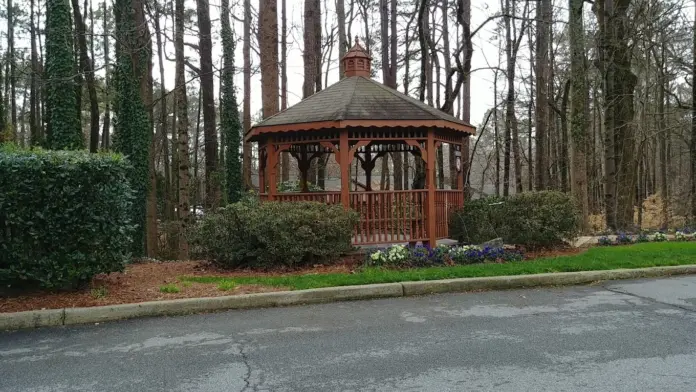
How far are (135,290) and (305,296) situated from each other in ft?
8.27

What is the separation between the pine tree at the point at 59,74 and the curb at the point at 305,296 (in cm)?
1292

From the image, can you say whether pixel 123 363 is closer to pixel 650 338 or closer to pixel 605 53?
pixel 650 338

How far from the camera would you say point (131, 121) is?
16.5 meters

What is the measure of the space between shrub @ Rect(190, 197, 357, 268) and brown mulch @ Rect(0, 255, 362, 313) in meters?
0.27

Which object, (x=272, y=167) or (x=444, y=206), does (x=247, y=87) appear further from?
(x=444, y=206)

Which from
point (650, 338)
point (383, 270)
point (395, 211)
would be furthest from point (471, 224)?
point (650, 338)

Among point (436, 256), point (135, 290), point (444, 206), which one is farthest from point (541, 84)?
point (135, 290)

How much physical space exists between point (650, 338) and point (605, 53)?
14.3m

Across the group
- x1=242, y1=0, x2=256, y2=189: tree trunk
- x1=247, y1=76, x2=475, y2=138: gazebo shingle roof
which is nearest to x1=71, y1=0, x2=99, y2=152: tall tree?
x1=242, y1=0, x2=256, y2=189: tree trunk

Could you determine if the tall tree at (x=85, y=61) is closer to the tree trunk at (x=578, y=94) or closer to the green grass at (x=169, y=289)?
the green grass at (x=169, y=289)

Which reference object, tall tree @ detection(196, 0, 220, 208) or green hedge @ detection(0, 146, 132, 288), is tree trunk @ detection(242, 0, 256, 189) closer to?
tall tree @ detection(196, 0, 220, 208)

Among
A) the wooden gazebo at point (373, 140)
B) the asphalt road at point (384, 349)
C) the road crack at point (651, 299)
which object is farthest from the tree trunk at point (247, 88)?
the road crack at point (651, 299)

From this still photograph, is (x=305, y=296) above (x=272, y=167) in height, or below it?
below

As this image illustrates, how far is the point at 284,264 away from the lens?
918 centimetres
